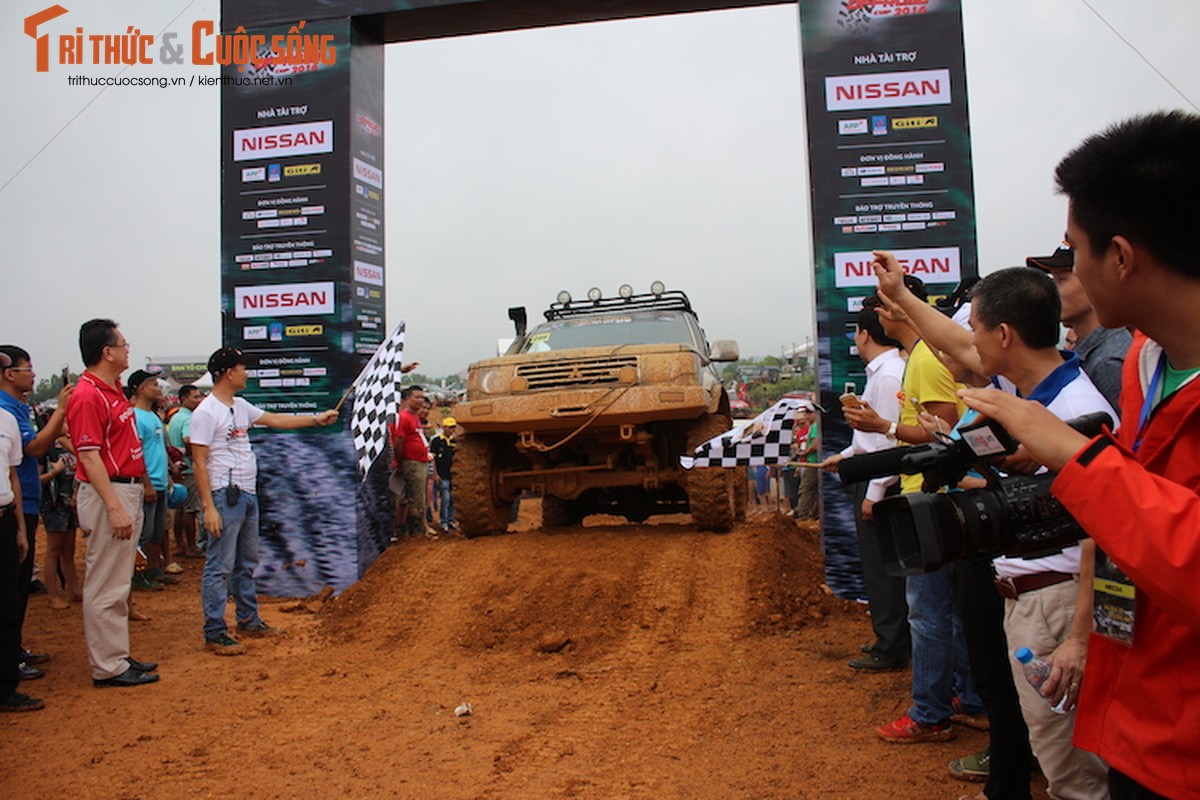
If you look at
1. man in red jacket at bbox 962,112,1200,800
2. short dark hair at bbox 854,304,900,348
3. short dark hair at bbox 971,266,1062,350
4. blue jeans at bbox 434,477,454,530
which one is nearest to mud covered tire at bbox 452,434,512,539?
short dark hair at bbox 854,304,900,348

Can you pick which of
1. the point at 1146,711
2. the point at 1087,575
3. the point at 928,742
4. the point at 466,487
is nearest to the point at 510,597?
the point at 466,487

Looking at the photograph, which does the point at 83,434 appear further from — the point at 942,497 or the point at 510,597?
the point at 942,497

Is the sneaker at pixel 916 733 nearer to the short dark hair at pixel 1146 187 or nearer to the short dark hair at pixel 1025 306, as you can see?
the short dark hair at pixel 1025 306

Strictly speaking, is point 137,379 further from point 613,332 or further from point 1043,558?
point 1043,558

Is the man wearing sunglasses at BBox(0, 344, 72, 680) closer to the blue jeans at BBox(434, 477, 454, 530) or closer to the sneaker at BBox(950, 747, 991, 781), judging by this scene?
the sneaker at BBox(950, 747, 991, 781)

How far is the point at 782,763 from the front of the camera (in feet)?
11.5

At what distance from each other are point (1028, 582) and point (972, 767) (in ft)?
4.19

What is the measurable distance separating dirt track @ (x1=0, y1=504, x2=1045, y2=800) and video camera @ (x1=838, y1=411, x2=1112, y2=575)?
6.57 ft

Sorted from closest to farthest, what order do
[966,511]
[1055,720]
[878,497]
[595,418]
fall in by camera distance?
[966,511], [1055,720], [878,497], [595,418]

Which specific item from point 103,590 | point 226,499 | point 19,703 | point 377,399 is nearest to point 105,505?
point 103,590

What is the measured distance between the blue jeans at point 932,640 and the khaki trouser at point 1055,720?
1.13 meters

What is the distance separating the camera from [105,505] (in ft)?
16.4

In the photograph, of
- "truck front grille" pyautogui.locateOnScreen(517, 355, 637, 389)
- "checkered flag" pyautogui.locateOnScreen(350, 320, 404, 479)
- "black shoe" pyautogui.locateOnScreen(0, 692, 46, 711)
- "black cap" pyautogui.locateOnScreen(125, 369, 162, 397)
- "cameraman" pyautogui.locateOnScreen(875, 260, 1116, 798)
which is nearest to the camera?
"cameraman" pyautogui.locateOnScreen(875, 260, 1116, 798)

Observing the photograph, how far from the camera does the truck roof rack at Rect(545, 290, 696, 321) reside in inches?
357
